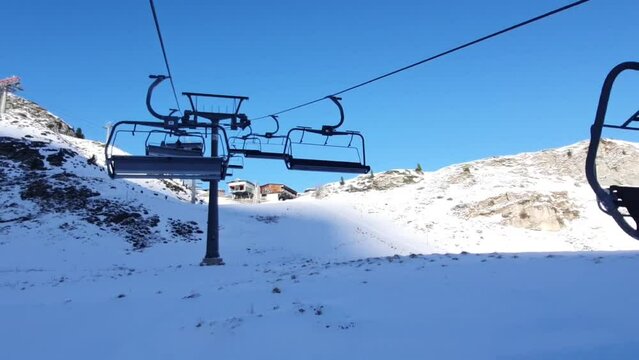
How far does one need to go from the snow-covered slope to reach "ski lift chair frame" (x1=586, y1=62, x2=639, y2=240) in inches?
134

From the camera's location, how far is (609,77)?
4801 mm

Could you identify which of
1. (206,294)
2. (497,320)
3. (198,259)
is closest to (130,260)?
(198,259)

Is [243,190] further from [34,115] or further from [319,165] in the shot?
[319,165]

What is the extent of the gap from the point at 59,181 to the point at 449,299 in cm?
3439

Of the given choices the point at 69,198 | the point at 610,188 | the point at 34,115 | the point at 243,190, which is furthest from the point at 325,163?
the point at 243,190

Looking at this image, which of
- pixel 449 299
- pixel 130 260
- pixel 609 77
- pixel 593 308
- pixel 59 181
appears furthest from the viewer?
pixel 59 181

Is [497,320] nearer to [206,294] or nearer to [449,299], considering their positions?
[449,299]

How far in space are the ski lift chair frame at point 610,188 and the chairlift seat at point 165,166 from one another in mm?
7251

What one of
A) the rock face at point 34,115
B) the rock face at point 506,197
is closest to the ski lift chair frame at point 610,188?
the rock face at point 506,197

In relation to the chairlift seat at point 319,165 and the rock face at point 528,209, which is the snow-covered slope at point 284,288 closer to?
the rock face at point 528,209

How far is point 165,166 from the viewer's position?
1030 centimetres

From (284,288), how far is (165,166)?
416cm

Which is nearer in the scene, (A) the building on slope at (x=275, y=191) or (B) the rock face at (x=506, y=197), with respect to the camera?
(B) the rock face at (x=506, y=197)

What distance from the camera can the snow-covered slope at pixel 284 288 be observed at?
8.24 m
